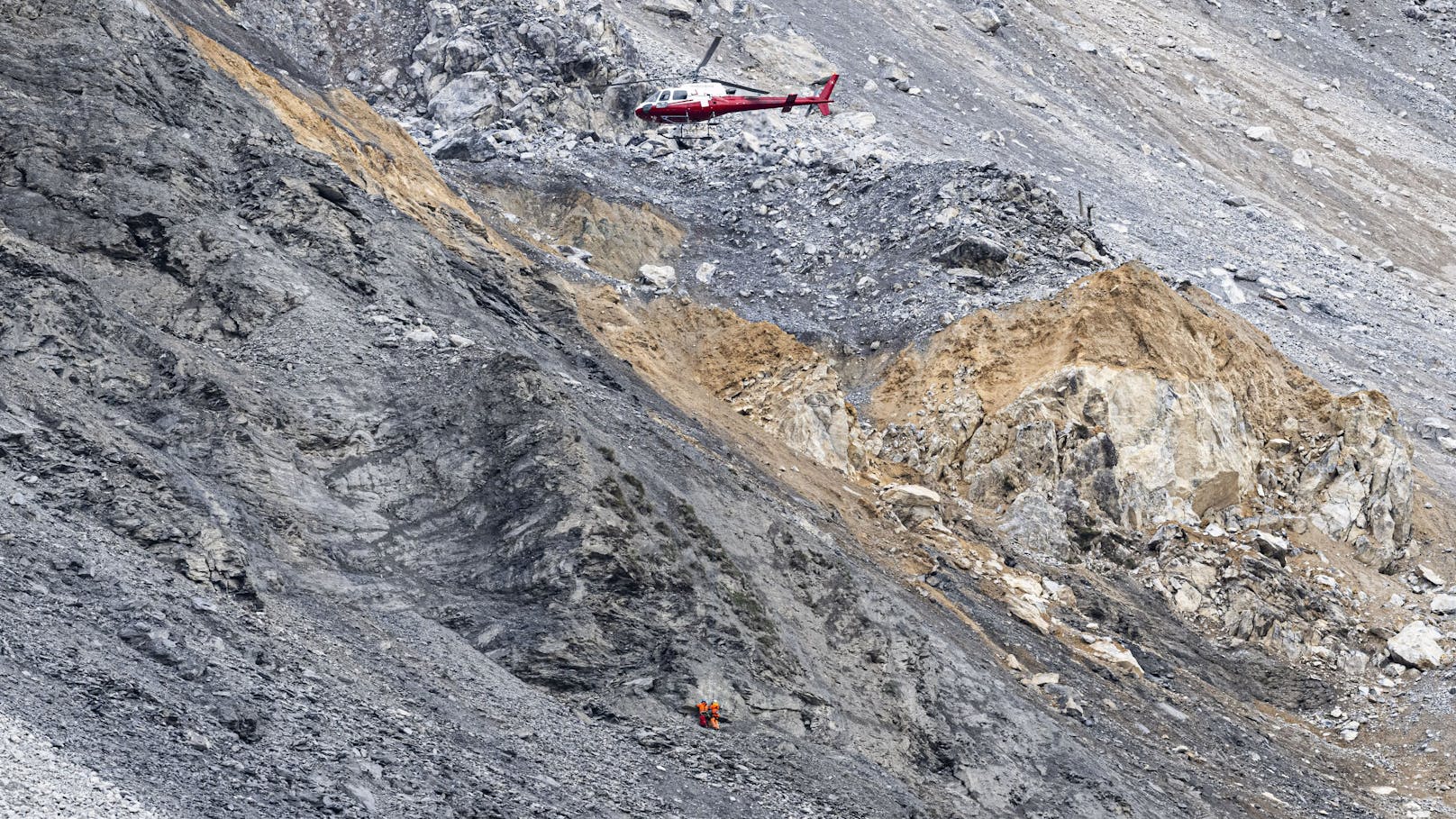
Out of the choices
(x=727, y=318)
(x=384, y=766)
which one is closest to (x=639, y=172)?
(x=727, y=318)

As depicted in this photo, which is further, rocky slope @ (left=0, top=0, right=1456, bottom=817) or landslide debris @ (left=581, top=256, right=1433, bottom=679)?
landslide debris @ (left=581, top=256, right=1433, bottom=679)

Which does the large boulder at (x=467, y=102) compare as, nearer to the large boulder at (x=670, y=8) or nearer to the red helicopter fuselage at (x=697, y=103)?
the red helicopter fuselage at (x=697, y=103)

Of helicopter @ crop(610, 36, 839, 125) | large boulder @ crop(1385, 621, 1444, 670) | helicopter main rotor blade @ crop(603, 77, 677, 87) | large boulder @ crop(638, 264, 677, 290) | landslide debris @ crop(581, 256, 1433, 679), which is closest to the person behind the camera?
large boulder @ crop(1385, 621, 1444, 670)

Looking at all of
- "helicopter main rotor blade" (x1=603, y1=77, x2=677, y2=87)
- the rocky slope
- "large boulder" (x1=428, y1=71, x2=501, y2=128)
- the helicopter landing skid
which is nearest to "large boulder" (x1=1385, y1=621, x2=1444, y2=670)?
the rocky slope

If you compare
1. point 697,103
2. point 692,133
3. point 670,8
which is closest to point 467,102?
point 692,133

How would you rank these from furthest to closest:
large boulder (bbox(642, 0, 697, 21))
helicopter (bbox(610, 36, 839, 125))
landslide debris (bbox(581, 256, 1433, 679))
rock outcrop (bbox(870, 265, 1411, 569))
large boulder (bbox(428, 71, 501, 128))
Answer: large boulder (bbox(642, 0, 697, 21))
large boulder (bbox(428, 71, 501, 128))
helicopter (bbox(610, 36, 839, 125))
rock outcrop (bbox(870, 265, 1411, 569))
landslide debris (bbox(581, 256, 1433, 679))

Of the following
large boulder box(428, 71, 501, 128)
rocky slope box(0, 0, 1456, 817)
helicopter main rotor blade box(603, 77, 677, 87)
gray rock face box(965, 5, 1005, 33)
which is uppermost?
gray rock face box(965, 5, 1005, 33)

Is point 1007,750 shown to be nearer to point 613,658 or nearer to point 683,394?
point 613,658

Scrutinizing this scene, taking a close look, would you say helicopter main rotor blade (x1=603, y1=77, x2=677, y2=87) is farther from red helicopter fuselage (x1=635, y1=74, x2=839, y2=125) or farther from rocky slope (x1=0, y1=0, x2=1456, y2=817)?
rocky slope (x1=0, y1=0, x2=1456, y2=817)

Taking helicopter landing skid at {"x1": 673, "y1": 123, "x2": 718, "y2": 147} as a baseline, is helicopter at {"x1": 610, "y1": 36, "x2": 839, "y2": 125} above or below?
above
